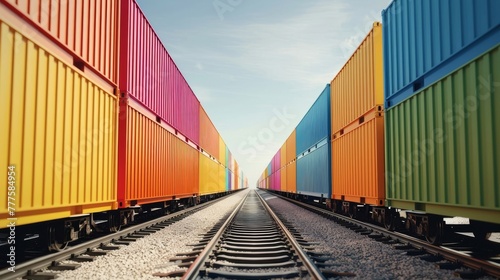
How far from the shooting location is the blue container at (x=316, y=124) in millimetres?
15703

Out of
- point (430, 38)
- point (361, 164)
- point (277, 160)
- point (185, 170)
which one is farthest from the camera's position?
point (277, 160)

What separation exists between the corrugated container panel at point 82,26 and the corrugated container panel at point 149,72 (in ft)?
0.94

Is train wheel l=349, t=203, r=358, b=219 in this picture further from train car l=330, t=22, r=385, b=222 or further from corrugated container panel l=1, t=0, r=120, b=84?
corrugated container panel l=1, t=0, r=120, b=84

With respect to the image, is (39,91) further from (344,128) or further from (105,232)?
(344,128)

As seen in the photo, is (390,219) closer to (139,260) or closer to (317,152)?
(139,260)

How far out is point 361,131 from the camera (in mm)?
10305

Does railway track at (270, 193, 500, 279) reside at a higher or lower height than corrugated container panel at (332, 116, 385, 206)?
lower

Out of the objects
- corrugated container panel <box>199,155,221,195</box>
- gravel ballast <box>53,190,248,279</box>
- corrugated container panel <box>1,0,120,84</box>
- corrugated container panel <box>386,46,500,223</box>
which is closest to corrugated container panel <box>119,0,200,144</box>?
corrugated container panel <box>1,0,120,84</box>

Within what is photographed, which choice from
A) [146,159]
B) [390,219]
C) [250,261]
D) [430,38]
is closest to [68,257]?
[250,261]

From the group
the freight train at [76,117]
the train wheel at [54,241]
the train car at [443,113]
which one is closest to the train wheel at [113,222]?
the freight train at [76,117]

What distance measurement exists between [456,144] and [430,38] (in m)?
2.05

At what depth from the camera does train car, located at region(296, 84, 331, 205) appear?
15336 millimetres

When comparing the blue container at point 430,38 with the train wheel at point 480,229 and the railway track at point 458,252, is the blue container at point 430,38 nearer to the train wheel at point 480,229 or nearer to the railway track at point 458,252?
the train wheel at point 480,229

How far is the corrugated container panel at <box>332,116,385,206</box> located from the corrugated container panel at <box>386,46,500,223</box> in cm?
120
